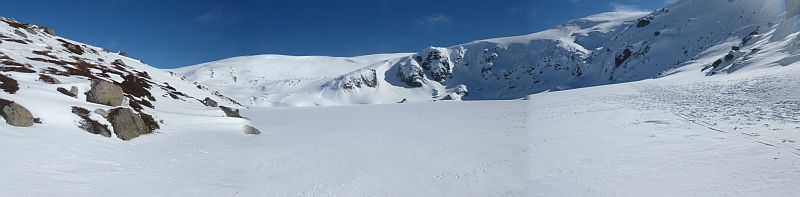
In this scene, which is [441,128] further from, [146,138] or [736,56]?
[736,56]

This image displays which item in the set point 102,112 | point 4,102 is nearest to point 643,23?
point 102,112

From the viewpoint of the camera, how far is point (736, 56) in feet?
225

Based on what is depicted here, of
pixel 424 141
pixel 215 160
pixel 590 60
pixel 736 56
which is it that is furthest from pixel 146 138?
pixel 590 60

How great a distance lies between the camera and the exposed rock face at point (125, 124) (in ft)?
66.4

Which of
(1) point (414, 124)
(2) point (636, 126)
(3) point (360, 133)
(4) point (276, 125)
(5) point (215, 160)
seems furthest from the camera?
(4) point (276, 125)

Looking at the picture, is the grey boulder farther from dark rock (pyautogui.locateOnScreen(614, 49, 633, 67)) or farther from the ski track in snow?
dark rock (pyautogui.locateOnScreen(614, 49, 633, 67))

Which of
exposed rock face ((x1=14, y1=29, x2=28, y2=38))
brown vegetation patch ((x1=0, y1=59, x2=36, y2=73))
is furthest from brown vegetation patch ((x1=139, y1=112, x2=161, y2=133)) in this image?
exposed rock face ((x1=14, y1=29, x2=28, y2=38))

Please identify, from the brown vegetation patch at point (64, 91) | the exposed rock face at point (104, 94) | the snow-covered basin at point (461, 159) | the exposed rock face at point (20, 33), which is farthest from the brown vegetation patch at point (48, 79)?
the exposed rock face at point (20, 33)

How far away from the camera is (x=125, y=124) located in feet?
67.4

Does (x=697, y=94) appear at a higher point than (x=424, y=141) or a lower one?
higher

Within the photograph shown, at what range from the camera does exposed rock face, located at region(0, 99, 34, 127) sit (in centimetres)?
1733

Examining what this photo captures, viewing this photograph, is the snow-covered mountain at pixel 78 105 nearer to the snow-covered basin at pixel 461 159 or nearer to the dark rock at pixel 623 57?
the snow-covered basin at pixel 461 159

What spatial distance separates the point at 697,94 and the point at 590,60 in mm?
158757

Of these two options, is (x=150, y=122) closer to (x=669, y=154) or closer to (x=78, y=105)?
(x=78, y=105)
